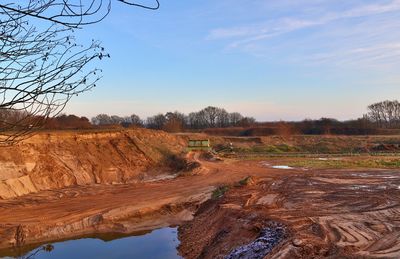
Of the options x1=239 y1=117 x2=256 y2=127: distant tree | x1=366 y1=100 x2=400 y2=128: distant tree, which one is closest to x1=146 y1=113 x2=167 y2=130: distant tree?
x1=239 y1=117 x2=256 y2=127: distant tree

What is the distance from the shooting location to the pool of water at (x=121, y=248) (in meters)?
19.6

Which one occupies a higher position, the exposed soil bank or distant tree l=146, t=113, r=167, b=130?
distant tree l=146, t=113, r=167, b=130

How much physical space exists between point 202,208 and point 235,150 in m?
33.6

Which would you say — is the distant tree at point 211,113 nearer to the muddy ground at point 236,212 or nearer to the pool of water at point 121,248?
the muddy ground at point 236,212

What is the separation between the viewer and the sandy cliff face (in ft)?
107

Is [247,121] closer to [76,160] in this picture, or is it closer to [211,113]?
[211,113]

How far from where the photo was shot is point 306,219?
17.5 metres

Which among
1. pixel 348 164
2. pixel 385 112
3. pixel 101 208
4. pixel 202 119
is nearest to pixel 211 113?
pixel 202 119

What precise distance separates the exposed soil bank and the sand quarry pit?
43mm

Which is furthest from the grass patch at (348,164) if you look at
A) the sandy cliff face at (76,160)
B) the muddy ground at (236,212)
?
the sandy cliff face at (76,160)

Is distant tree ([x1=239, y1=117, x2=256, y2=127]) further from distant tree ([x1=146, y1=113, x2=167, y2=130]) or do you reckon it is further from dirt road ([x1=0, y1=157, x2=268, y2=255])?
dirt road ([x1=0, y1=157, x2=268, y2=255])

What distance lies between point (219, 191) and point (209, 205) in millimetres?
3085

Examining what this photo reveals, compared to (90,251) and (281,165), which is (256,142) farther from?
(90,251)

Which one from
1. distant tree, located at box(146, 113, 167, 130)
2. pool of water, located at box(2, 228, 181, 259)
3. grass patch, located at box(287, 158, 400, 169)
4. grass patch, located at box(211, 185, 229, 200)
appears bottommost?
pool of water, located at box(2, 228, 181, 259)
